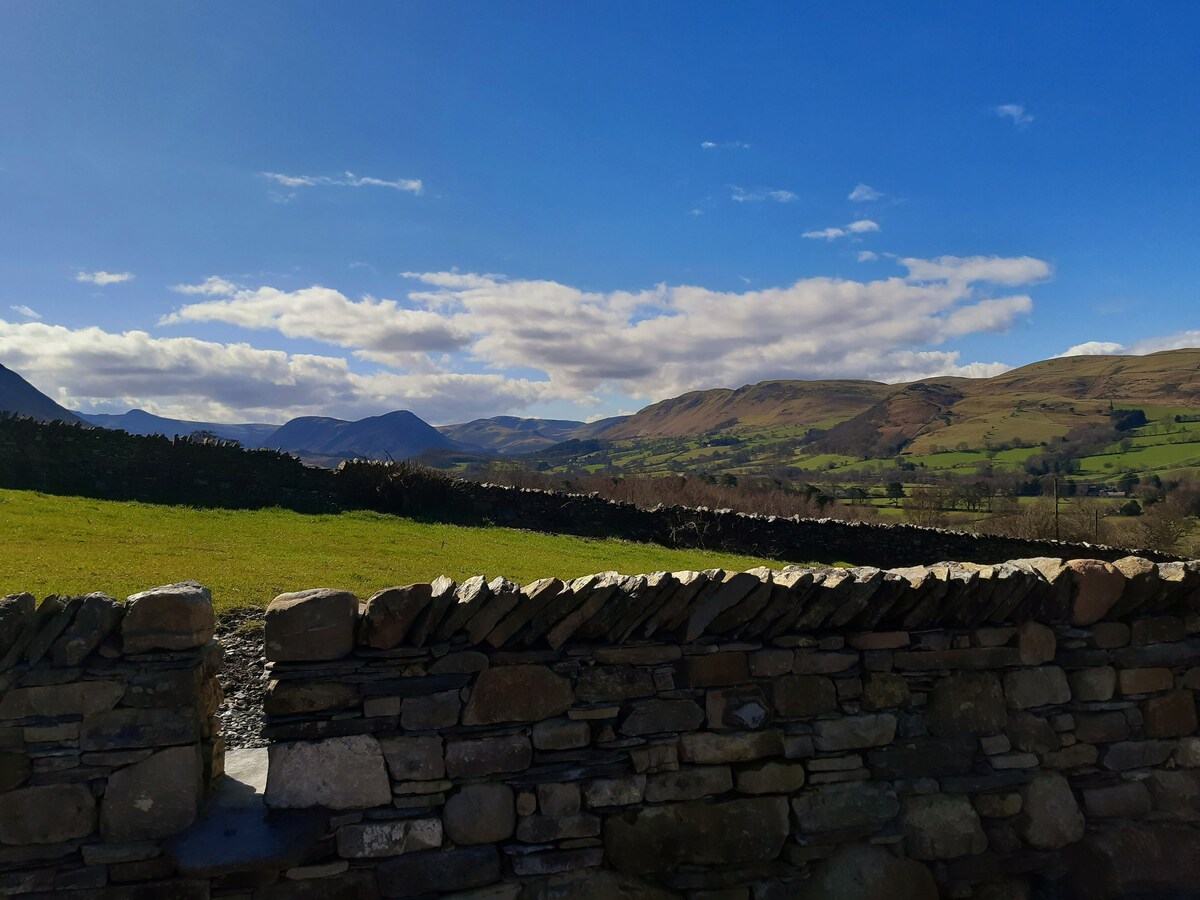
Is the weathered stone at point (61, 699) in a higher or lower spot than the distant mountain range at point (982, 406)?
lower

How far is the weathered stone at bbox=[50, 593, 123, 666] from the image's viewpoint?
11.6 ft

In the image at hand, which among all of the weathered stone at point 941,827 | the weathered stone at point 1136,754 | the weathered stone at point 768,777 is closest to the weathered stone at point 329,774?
the weathered stone at point 768,777

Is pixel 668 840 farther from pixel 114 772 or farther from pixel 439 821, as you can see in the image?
pixel 114 772

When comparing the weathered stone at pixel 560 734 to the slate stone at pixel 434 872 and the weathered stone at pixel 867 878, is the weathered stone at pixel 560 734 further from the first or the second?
the weathered stone at pixel 867 878

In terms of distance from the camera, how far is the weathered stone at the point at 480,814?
3.83m

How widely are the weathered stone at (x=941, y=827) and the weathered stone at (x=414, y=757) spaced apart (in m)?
2.75

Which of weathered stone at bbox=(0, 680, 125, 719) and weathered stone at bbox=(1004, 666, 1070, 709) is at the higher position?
weathered stone at bbox=(0, 680, 125, 719)

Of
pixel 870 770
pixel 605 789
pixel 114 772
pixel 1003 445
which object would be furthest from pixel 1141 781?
pixel 1003 445

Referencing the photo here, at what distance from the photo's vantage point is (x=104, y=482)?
18.7 meters

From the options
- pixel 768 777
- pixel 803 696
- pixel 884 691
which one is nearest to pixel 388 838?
pixel 768 777

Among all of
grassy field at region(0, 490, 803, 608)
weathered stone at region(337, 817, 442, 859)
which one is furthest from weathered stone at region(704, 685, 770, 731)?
grassy field at region(0, 490, 803, 608)

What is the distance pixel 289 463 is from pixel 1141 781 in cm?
2016

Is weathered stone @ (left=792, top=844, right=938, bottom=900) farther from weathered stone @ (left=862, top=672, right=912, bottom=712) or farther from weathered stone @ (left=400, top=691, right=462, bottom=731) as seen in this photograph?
weathered stone @ (left=400, top=691, right=462, bottom=731)

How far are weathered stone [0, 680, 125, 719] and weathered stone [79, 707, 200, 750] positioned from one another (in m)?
0.06
